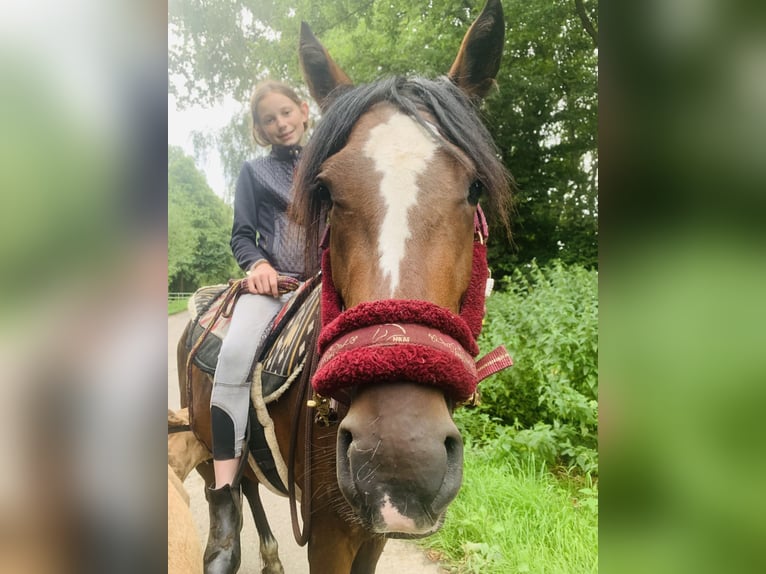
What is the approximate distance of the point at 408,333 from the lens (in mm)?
775

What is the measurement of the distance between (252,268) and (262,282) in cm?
6

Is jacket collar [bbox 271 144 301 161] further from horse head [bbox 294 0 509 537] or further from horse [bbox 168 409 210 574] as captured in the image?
horse [bbox 168 409 210 574]

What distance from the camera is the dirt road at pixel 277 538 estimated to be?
1607 millimetres

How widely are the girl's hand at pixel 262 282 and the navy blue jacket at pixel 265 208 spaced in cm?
5

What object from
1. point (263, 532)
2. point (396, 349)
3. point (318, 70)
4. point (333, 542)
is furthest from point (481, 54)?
point (263, 532)

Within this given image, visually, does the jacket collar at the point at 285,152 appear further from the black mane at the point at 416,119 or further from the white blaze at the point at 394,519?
the white blaze at the point at 394,519

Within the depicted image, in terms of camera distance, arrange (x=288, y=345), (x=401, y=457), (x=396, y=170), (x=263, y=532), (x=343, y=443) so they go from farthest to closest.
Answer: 1. (x=263, y=532)
2. (x=288, y=345)
3. (x=396, y=170)
4. (x=343, y=443)
5. (x=401, y=457)

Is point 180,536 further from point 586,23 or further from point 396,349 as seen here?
point 586,23

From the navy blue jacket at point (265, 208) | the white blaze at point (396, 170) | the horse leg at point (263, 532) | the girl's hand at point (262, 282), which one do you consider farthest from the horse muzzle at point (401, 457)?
the horse leg at point (263, 532)

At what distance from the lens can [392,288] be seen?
0.83m

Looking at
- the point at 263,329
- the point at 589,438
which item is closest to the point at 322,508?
the point at 263,329
